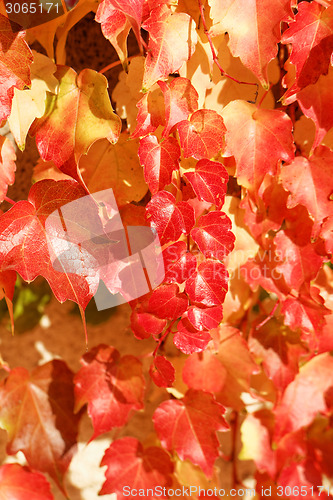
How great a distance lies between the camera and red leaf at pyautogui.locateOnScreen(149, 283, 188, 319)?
62cm

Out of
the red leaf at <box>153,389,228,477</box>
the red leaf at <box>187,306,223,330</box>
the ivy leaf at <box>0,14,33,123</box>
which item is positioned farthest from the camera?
Result: the red leaf at <box>153,389,228,477</box>

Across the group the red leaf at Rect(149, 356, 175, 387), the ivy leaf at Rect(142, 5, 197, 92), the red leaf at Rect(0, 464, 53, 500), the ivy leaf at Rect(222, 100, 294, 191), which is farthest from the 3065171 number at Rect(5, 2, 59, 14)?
the red leaf at Rect(0, 464, 53, 500)

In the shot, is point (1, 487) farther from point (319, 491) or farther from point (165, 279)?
point (319, 491)

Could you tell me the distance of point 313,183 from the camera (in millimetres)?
625

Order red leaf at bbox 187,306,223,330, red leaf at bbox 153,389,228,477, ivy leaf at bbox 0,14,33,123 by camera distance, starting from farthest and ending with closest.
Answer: red leaf at bbox 153,389,228,477 < red leaf at bbox 187,306,223,330 < ivy leaf at bbox 0,14,33,123

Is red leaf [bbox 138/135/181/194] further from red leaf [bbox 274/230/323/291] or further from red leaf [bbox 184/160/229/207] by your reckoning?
red leaf [bbox 274/230/323/291]

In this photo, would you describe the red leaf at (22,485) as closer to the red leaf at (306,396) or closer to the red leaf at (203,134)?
the red leaf at (306,396)

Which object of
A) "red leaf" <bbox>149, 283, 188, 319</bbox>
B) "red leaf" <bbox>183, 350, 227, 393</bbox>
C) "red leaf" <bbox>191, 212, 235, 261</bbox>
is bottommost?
"red leaf" <bbox>183, 350, 227, 393</bbox>

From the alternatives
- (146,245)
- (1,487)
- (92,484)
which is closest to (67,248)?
(146,245)

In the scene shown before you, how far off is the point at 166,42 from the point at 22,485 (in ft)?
2.52

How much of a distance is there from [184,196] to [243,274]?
0.19m

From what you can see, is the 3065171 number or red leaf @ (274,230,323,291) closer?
the 3065171 number

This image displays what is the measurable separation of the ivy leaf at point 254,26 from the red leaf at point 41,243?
271 mm

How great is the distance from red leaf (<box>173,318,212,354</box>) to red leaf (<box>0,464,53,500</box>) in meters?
0.40
